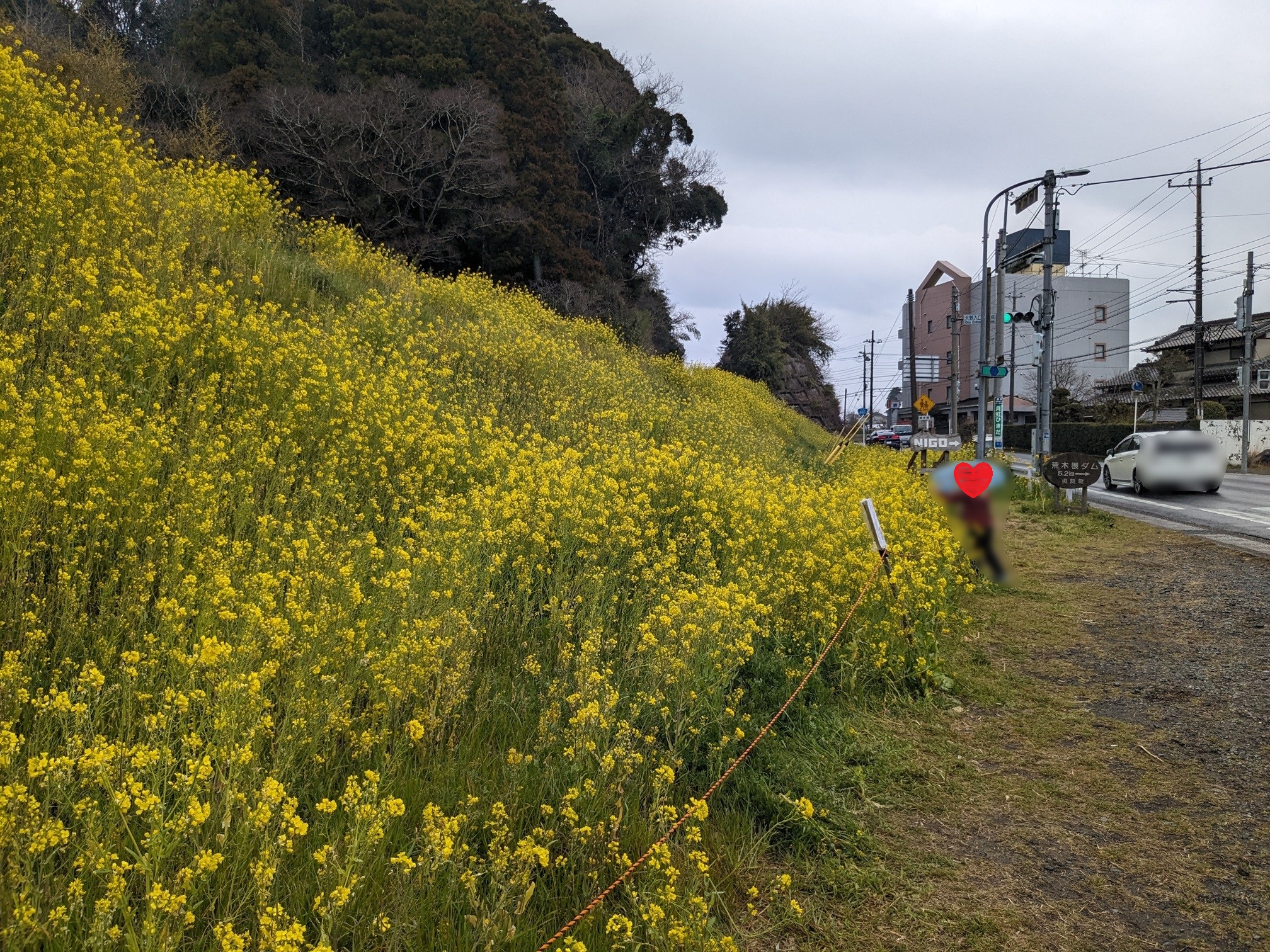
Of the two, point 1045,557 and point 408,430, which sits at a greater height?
point 408,430

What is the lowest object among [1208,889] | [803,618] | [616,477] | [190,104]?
[1208,889]

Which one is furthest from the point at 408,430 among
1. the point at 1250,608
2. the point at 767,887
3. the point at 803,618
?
the point at 1250,608

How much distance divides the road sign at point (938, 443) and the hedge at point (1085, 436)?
115 ft

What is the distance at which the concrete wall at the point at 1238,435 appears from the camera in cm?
3228

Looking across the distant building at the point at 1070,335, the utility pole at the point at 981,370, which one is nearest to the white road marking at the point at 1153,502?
the utility pole at the point at 981,370

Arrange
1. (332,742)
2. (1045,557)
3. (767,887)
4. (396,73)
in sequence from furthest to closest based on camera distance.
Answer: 1. (396,73)
2. (1045,557)
3. (767,887)
4. (332,742)

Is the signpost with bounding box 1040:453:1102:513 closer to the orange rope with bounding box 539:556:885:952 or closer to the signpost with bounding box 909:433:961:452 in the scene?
the orange rope with bounding box 539:556:885:952

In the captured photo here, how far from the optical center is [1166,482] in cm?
1842

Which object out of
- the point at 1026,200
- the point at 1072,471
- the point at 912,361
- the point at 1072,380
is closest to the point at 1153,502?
A: the point at 1072,471

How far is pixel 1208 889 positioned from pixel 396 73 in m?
22.4

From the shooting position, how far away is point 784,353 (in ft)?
135

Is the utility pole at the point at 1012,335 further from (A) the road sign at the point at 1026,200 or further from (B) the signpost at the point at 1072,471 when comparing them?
(B) the signpost at the point at 1072,471

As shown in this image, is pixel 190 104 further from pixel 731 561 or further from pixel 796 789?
pixel 796 789

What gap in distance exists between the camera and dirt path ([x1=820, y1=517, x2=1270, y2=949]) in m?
2.97
